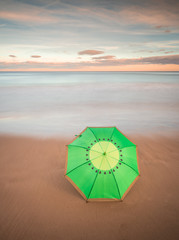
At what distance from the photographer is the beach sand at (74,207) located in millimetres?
4414

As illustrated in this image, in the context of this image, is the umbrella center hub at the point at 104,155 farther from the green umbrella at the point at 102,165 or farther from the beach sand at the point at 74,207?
the beach sand at the point at 74,207

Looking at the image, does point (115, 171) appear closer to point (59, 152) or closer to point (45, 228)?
point (45, 228)

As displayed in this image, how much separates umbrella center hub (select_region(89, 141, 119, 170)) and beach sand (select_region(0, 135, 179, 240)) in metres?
1.38

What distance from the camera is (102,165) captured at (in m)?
4.63

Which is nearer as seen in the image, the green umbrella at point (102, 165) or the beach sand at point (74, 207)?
the beach sand at point (74, 207)

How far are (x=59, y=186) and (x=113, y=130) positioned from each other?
2698 mm

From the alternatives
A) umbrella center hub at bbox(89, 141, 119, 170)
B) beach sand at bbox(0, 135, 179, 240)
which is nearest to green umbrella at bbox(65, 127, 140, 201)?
umbrella center hub at bbox(89, 141, 119, 170)

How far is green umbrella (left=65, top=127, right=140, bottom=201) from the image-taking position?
4590mm

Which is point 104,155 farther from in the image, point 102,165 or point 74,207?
point 74,207

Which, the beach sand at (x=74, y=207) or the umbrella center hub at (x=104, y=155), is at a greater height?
the umbrella center hub at (x=104, y=155)

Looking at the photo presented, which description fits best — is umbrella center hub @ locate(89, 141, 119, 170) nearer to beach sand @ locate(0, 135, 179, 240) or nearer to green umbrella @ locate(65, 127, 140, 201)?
green umbrella @ locate(65, 127, 140, 201)

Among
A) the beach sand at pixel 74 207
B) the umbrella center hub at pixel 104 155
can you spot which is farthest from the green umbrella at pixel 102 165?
the beach sand at pixel 74 207

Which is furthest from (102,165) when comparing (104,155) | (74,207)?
(74,207)

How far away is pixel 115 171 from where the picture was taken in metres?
4.66
